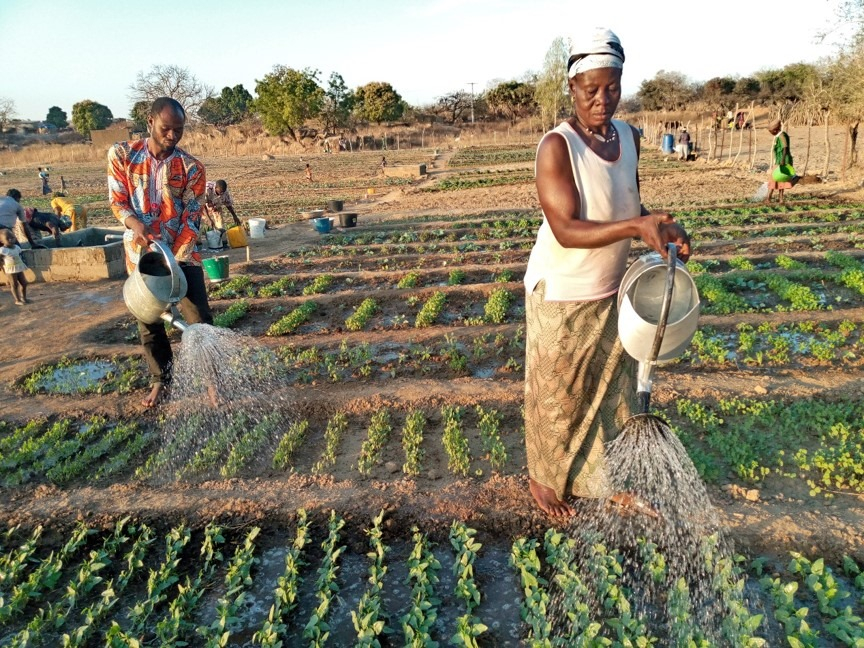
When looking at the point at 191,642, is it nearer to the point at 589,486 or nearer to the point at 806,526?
the point at 589,486

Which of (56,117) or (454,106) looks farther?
(56,117)

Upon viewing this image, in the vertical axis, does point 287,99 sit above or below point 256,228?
above

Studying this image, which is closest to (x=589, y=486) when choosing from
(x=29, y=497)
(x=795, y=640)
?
(x=795, y=640)

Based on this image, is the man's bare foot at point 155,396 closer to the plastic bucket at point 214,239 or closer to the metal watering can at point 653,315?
the metal watering can at point 653,315

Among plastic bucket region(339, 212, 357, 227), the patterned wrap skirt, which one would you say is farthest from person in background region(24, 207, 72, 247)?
the patterned wrap skirt

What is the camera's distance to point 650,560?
8.46 ft

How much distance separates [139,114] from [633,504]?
5618cm

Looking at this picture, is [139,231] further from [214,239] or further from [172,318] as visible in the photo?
[214,239]

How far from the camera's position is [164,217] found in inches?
158

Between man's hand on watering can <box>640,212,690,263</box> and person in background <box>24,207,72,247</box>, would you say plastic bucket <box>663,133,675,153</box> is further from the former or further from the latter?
man's hand on watering can <box>640,212,690,263</box>

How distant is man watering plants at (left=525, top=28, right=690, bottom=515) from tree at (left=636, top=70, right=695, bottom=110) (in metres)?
46.9

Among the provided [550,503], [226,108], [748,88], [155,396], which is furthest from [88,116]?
[550,503]

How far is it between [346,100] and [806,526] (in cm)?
4677

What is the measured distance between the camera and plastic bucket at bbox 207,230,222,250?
10377mm
